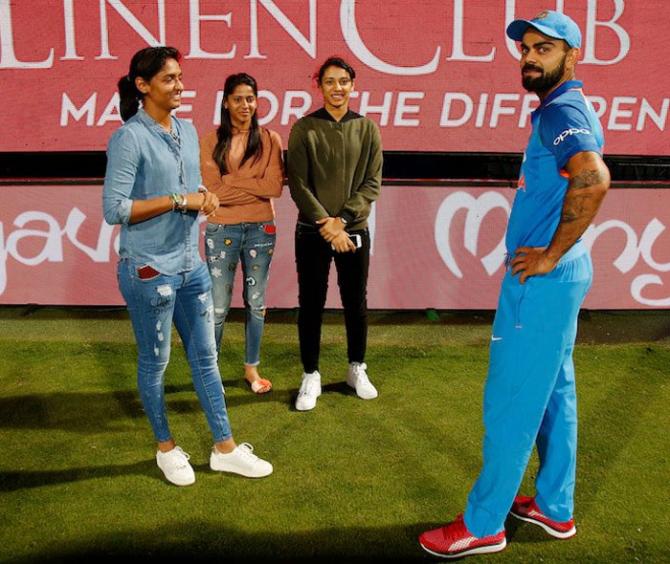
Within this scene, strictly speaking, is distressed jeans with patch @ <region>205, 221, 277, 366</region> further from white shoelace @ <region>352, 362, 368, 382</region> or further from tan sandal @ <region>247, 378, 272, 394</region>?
white shoelace @ <region>352, 362, 368, 382</region>

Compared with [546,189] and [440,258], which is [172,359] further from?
[546,189]

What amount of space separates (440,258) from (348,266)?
5.02ft

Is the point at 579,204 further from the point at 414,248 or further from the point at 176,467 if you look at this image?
the point at 414,248

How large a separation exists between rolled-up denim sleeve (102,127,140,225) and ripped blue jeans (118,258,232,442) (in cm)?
24

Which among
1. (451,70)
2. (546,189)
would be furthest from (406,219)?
(546,189)

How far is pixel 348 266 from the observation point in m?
3.88

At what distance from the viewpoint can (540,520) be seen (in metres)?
2.80

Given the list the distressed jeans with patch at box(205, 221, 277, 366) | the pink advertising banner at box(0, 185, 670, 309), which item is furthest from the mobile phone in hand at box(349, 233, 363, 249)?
the pink advertising banner at box(0, 185, 670, 309)

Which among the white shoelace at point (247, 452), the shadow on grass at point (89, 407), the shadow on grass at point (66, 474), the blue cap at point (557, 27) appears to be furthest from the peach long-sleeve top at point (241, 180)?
the blue cap at point (557, 27)

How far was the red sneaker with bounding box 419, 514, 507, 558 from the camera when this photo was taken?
2623 millimetres

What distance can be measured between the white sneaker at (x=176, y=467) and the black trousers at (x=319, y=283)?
1.06 metres

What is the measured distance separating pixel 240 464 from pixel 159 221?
47.0 inches

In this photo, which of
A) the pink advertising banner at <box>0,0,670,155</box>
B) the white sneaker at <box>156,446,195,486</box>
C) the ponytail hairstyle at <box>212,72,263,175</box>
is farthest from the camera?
the pink advertising banner at <box>0,0,670,155</box>

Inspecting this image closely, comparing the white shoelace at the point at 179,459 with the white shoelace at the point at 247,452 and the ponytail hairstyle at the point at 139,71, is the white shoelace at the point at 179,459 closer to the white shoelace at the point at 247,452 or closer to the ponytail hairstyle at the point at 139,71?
the white shoelace at the point at 247,452
